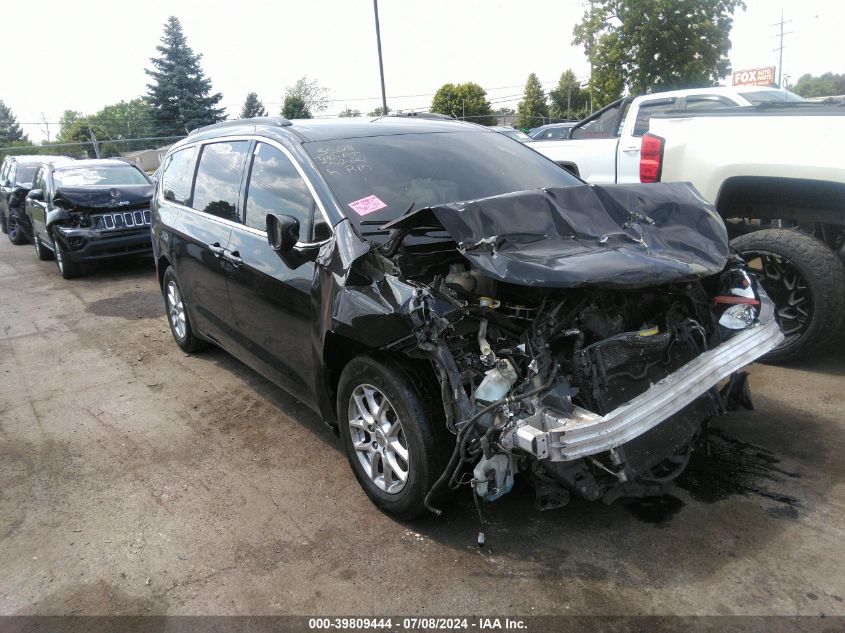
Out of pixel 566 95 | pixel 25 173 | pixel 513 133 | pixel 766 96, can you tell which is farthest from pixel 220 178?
pixel 566 95

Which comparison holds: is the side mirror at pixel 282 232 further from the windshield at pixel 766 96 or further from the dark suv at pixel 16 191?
the dark suv at pixel 16 191

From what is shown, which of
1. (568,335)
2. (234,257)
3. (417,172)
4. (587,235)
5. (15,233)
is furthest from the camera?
(15,233)

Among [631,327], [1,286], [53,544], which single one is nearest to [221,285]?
[53,544]

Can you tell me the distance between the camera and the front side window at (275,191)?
367 cm

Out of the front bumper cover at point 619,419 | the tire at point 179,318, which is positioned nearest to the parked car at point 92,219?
the tire at point 179,318

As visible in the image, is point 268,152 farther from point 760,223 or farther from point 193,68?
point 193,68

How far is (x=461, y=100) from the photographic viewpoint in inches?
2018

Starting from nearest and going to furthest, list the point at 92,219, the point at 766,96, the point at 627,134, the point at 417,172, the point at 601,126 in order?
the point at 417,172 < the point at 627,134 < the point at 766,96 < the point at 601,126 < the point at 92,219

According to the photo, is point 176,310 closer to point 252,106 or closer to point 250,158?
point 250,158

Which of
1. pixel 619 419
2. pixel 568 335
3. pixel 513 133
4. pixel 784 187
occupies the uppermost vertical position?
pixel 513 133

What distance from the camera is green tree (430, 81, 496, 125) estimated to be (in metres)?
50.8

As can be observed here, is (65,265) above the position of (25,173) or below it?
below

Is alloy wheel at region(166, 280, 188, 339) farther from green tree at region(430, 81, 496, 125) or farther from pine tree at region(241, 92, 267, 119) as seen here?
pine tree at region(241, 92, 267, 119)

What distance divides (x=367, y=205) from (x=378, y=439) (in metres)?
1.25
